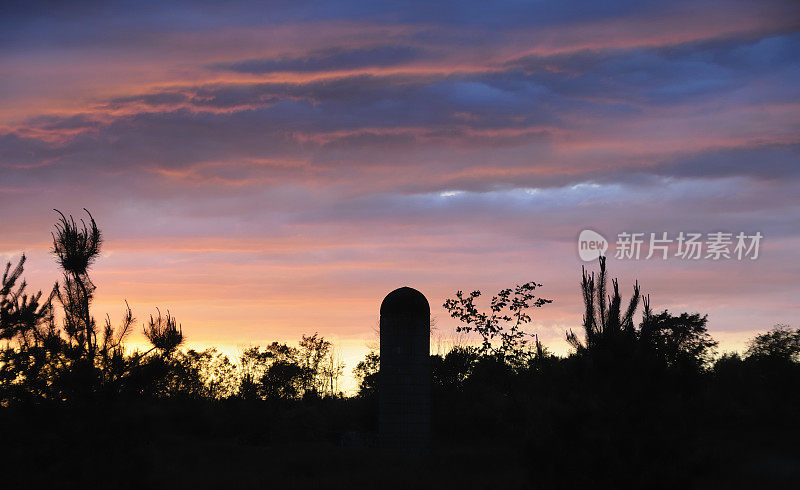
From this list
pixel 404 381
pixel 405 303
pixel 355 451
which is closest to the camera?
pixel 404 381

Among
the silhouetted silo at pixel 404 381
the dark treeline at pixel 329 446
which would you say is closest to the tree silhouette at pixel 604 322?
the dark treeline at pixel 329 446

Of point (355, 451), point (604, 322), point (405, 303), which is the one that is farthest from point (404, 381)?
point (604, 322)

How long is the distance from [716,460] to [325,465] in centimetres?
1814

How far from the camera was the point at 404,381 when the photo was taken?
31047 millimetres

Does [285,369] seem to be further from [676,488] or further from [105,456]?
[676,488]

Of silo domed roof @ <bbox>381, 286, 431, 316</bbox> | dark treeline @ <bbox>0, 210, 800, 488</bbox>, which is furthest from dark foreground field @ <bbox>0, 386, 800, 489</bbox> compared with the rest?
silo domed roof @ <bbox>381, 286, 431, 316</bbox>

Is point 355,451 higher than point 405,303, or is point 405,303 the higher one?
point 405,303

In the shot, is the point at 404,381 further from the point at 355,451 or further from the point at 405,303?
the point at 355,451

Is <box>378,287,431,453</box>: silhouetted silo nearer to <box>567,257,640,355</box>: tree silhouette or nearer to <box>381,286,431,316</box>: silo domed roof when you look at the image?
<box>381,286,431,316</box>: silo domed roof

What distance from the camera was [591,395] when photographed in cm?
1365

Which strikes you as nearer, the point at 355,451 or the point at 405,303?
the point at 355,451

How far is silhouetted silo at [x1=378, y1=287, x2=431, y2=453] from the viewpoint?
3100 cm

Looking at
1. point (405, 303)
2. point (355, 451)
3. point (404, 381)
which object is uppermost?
point (405, 303)

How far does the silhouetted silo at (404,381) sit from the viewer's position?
3100 cm
